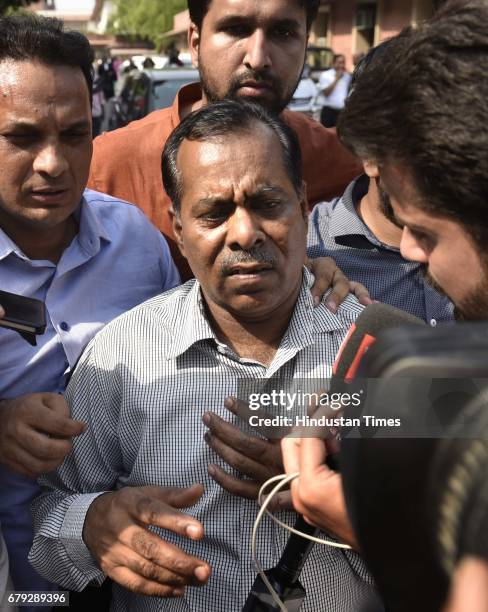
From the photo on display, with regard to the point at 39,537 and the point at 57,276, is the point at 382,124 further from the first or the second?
the point at 39,537

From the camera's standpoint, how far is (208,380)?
83.6 inches

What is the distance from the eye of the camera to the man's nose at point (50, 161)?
7.39 feet

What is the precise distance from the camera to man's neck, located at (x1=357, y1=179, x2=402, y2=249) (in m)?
2.69

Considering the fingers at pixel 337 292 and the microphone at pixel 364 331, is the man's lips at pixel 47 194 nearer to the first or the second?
the fingers at pixel 337 292

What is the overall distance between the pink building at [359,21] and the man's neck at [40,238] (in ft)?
67.7

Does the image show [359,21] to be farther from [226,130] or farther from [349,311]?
[349,311]

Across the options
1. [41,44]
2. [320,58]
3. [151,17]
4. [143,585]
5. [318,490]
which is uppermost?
[41,44]

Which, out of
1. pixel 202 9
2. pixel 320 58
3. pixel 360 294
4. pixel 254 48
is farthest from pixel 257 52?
pixel 320 58

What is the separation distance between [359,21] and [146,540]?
1026 inches

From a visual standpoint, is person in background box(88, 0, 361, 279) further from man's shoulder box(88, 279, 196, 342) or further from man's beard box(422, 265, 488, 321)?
man's beard box(422, 265, 488, 321)

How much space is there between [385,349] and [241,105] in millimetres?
1537

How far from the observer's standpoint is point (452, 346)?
2.86ft

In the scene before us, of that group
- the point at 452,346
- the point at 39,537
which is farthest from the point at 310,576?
the point at 452,346

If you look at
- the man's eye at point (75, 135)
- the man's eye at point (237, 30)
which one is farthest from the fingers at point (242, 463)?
the man's eye at point (237, 30)
